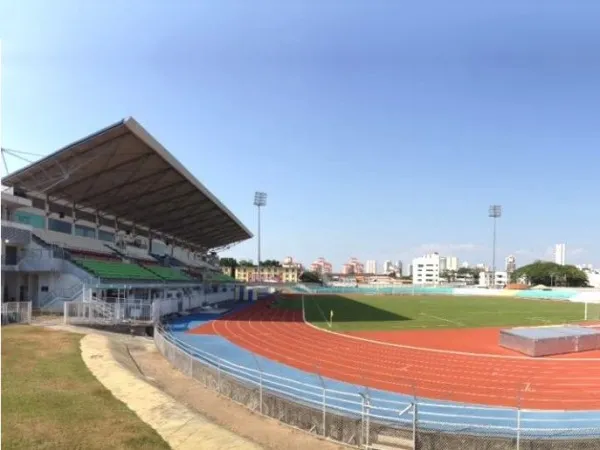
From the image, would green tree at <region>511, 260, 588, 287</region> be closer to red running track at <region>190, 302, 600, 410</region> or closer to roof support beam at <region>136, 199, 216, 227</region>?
roof support beam at <region>136, 199, 216, 227</region>

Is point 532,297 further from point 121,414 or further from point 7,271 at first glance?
point 121,414

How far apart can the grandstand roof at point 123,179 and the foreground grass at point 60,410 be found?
15.5 m

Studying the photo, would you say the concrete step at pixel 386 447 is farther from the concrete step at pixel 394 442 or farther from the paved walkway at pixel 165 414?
the paved walkway at pixel 165 414

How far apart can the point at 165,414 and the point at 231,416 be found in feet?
6.29

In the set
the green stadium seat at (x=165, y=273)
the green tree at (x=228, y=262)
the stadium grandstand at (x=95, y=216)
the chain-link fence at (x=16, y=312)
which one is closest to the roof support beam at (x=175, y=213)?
the stadium grandstand at (x=95, y=216)

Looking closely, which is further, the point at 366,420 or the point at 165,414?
the point at 165,414

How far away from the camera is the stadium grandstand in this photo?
31.1m

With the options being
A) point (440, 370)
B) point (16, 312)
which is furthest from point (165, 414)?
point (16, 312)

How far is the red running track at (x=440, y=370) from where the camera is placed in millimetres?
16078

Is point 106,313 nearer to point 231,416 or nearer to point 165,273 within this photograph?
point 231,416

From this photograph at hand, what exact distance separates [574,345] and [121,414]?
76.1 ft

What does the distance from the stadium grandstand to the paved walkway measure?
48.7 ft

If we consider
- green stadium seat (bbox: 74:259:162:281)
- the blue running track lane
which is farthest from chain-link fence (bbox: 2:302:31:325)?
the blue running track lane

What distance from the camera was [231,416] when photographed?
12.6 meters
